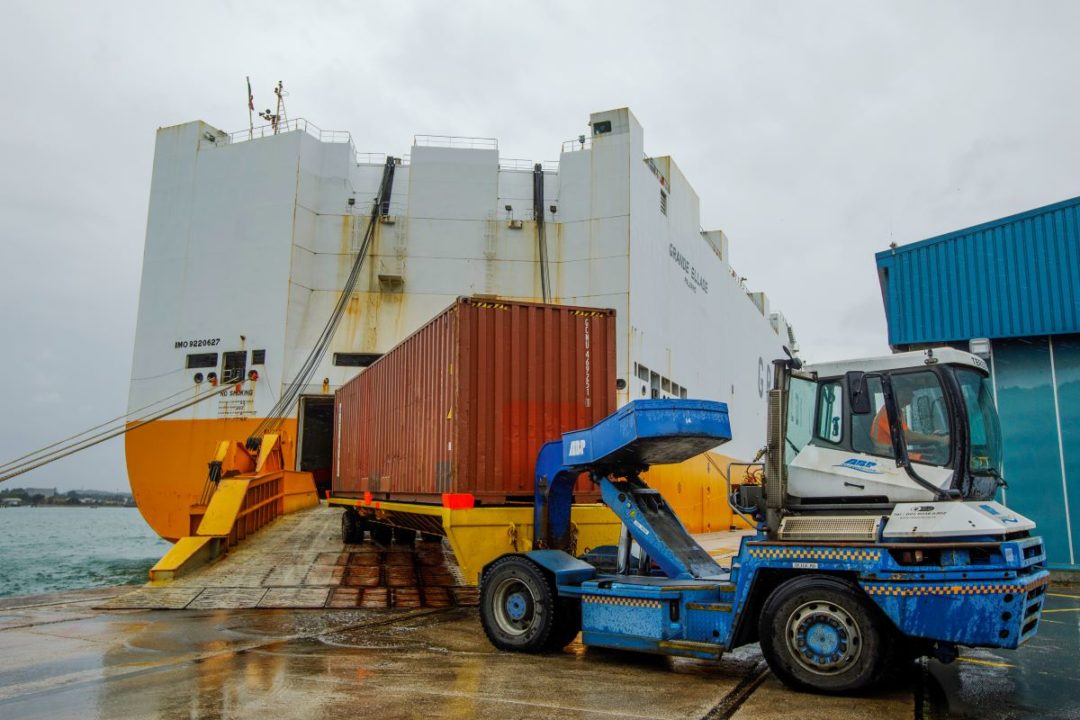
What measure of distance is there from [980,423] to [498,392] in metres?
5.75

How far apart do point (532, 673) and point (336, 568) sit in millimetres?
7637

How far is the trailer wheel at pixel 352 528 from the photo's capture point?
639 inches

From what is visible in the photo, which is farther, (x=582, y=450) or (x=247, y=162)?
(x=247, y=162)

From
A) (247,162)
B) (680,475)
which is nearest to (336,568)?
(680,475)

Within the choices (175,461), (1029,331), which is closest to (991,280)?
(1029,331)

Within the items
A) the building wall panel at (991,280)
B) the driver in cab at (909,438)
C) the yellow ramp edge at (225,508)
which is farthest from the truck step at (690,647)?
the building wall panel at (991,280)

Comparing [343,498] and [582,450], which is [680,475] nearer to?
[343,498]

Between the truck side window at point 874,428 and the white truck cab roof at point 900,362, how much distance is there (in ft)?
0.45

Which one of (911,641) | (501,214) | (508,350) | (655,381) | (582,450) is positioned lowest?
(911,641)

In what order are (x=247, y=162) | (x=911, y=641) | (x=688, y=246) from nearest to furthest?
(x=911, y=641) → (x=247, y=162) → (x=688, y=246)

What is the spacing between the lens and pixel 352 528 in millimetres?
16312

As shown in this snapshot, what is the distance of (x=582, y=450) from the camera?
7.68 meters

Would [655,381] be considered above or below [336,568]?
above

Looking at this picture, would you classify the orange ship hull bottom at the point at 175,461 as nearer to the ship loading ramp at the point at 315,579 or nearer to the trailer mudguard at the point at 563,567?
the ship loading ramp at the point at 315,579
